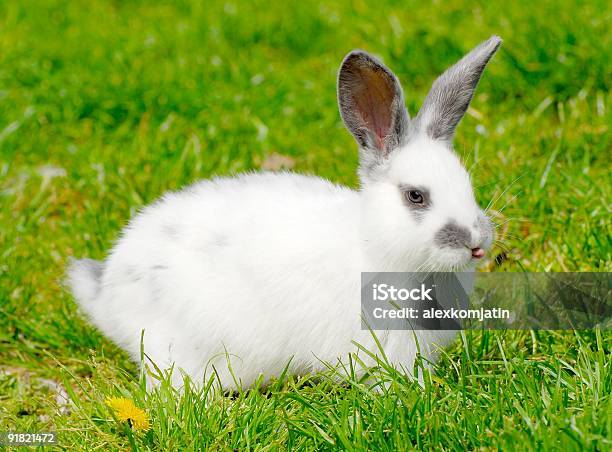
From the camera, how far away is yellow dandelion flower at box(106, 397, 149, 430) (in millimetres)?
3312

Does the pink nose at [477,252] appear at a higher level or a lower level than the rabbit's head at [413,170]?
lower

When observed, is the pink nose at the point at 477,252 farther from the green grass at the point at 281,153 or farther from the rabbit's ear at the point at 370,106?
the rabbit's ear at the point at 370,106

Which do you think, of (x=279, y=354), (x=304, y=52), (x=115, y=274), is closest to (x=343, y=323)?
(x=279, y=354)

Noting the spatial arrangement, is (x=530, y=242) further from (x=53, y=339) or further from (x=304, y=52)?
(x=304, y=52)

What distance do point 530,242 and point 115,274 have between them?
1.98m

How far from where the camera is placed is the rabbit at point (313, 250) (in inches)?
137

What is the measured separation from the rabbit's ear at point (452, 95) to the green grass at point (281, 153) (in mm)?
482

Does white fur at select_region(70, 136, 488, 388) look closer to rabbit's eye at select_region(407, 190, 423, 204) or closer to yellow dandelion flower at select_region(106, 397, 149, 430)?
rabbit's eye at select_region(407, 190, 423, 204)

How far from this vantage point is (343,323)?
3664 millimetres

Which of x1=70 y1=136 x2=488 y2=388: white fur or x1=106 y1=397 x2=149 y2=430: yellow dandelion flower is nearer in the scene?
x1=106 y1=397 x2=149 y2=430: yellow dandelion flower

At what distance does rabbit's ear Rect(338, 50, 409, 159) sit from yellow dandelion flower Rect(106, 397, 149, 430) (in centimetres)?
132

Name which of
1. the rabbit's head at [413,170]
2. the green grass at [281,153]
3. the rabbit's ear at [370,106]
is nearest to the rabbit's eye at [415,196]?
the rabbit's head at [413,170]

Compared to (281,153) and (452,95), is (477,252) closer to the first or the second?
(452,95)

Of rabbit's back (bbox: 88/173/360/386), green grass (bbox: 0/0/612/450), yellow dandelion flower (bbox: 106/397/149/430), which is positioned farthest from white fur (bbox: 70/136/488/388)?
yellow dandelion flower (bbox: 106/397/149/430)
